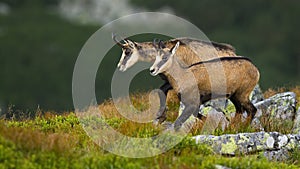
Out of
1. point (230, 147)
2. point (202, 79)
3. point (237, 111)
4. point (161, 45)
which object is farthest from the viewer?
point (237, 111)

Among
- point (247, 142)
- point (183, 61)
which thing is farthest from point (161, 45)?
point (247, 142)

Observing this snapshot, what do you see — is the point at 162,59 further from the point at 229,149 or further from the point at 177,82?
the point at 229,149

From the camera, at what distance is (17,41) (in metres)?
123

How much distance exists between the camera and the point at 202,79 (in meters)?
15.3

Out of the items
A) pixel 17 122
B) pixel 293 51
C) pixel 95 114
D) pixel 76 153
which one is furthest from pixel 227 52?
pixel 293 51

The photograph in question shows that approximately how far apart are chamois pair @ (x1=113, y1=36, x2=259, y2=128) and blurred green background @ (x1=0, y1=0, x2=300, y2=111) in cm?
6321

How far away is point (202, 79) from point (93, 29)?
115 meters

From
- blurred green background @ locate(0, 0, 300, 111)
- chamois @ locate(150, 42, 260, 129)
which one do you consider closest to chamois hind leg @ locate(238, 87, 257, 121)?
chamois @ locate(150, 42, 260, 129)

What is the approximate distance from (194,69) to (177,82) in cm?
47

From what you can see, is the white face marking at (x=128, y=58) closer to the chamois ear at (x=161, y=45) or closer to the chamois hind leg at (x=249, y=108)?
the chamois ear at (x=161, y=45)

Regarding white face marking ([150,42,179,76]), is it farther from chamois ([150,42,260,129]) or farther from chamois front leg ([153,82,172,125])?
chamois front leg ([153,82,172,125])

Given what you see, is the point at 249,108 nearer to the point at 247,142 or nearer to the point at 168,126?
the point at 168,126

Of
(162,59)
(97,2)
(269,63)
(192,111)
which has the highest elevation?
(97,2)

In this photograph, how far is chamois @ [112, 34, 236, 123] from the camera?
15.8 meters
